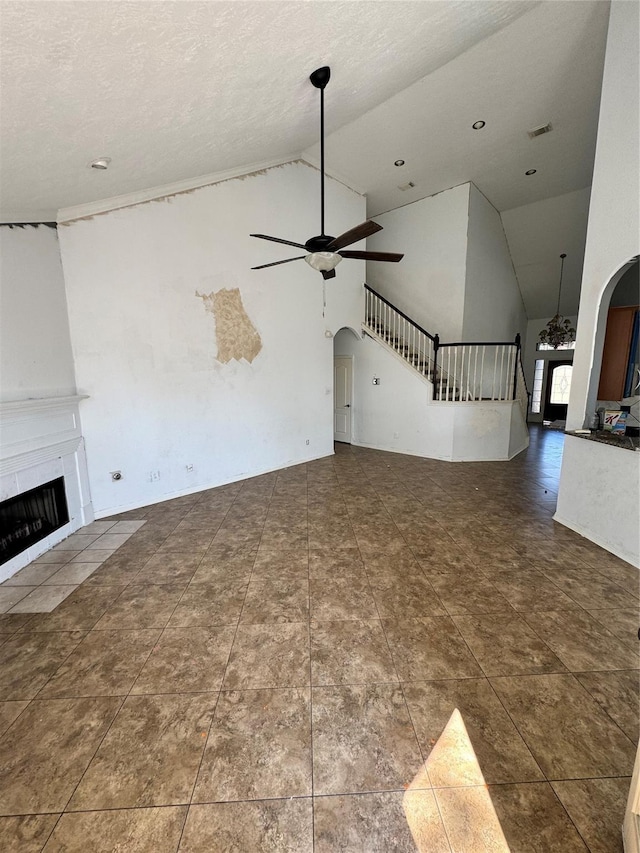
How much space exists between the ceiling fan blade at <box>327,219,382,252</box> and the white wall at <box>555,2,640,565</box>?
221 centimetres

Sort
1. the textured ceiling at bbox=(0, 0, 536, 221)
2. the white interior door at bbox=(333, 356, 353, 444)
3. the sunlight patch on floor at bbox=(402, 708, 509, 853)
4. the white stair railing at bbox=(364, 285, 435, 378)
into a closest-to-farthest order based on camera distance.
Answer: the sunlight patch on floor at bbox=(402, 708, 509, 853)
the textured ceiling at bbox=(0, 0, 536, 221)
the white stair railing at bbox=(364, 285, 435, 378)
the white interior door at bbox=(333, 356, 353, 444)

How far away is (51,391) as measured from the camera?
3619 mm

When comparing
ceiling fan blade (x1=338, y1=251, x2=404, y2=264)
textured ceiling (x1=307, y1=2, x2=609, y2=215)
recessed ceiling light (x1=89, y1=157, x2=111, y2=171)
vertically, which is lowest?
ceiling fan blade (x1=338, y1=251, x2=404, y2=264)

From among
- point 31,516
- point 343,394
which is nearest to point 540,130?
point 343,394

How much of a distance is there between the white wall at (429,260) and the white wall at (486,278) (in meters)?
0.18

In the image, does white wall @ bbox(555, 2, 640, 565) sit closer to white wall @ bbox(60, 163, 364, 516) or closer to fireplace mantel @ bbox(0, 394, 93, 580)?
white wall @ bbox(60, 163, 364, 516)

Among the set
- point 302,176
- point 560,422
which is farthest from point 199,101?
point 560,422

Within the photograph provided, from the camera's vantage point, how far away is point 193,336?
15.4 feet

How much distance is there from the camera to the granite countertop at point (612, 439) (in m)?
3.11

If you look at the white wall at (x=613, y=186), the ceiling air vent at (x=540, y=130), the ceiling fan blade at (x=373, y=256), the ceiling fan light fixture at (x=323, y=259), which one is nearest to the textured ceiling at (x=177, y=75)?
the white wall at (x=613, y=186)

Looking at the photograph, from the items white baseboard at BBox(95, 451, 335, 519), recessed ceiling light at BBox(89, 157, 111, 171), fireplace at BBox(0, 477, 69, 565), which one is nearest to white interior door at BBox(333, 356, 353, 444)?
white baseboard at BBox(95, 451, 335, 519)

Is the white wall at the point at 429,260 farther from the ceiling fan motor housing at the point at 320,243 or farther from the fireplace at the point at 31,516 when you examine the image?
the fireplace at the point at 31,516

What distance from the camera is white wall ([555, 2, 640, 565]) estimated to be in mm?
3037

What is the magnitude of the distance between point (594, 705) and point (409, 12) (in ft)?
17.0
